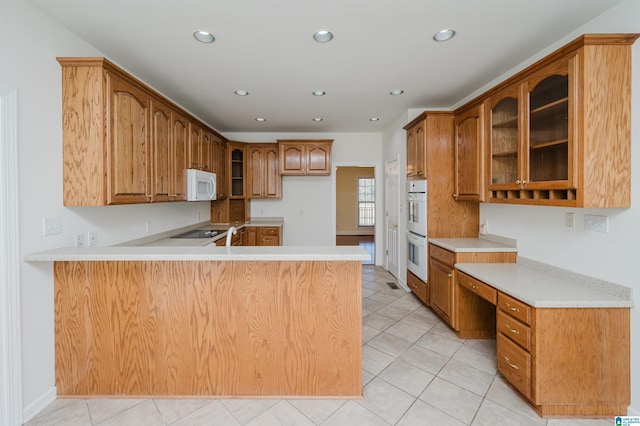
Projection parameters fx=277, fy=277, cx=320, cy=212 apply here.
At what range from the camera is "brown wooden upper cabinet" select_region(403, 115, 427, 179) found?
340cm

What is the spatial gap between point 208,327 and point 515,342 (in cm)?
218

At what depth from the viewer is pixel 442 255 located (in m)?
3.05

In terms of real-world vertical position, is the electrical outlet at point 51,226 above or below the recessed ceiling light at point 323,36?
below

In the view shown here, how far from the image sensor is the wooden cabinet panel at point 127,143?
2.04m

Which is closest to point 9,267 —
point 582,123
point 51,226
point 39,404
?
point 51,226

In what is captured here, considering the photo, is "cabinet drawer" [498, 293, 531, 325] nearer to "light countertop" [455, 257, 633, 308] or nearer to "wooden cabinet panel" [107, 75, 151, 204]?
"light countertop" [455, 257, 633, 308]

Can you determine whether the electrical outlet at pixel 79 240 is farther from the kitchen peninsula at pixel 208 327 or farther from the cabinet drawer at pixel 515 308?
the cabinet drawer at pixel 515 308

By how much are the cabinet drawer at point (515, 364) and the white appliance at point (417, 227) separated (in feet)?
4.52

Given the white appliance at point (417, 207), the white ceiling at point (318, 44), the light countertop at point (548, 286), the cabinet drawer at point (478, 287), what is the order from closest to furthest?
1. the light countertop at point (548, 286)
2. the white ceiling at point (318, 44)
3. the cabinet drawer at point (478, 287)
4. the white appliance at point (417, 207)

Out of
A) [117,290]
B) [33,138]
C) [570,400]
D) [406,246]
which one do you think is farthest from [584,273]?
[33,138]

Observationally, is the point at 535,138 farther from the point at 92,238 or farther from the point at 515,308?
Result: the point at 92,238

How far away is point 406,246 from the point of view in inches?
167

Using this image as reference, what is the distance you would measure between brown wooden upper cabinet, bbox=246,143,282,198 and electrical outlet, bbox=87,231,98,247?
9.69 ft

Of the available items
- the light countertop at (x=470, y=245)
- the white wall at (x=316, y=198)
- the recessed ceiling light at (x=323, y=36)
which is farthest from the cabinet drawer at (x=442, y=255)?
the recessed ceiling light at (x=323, y=36)
